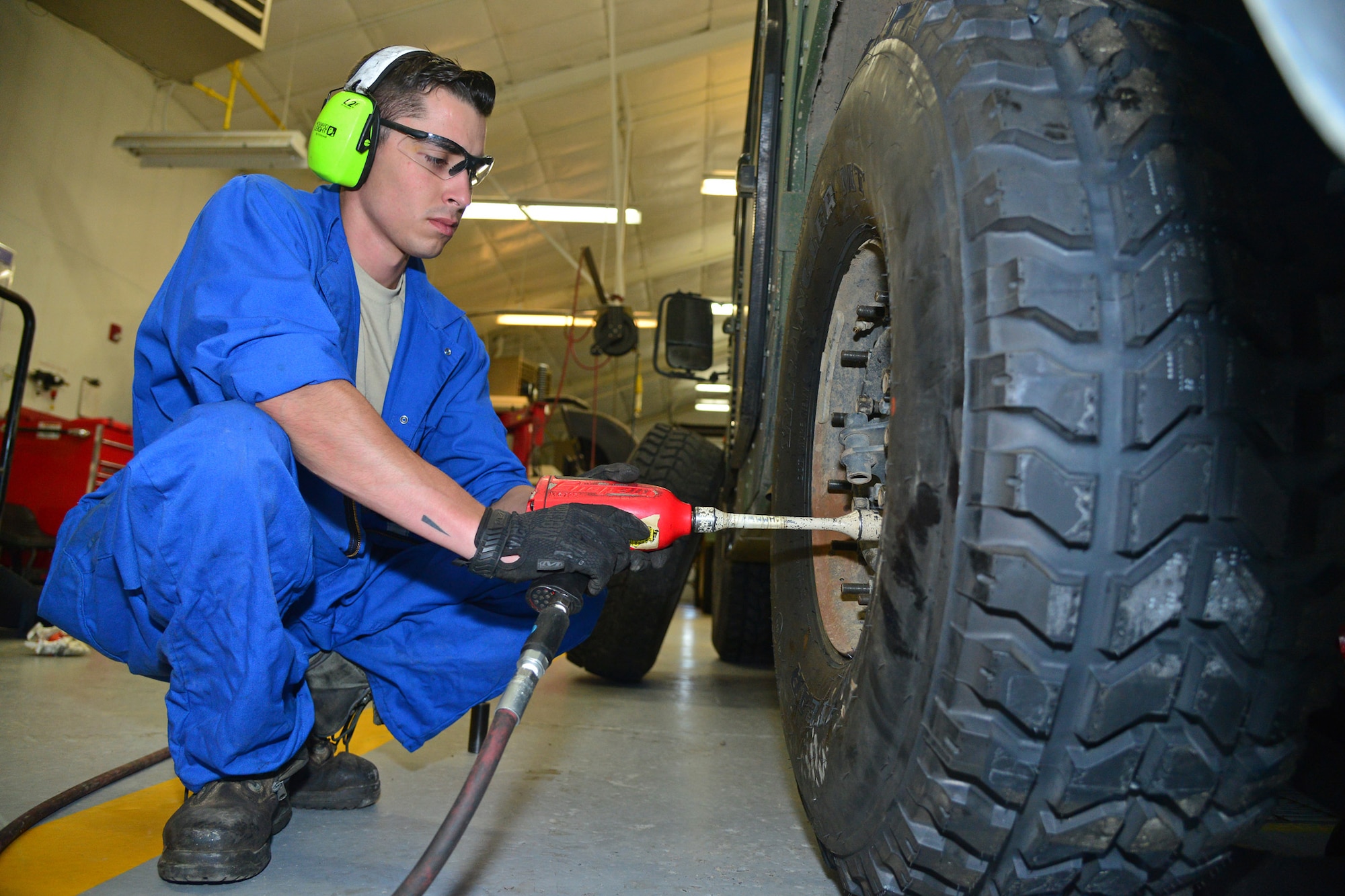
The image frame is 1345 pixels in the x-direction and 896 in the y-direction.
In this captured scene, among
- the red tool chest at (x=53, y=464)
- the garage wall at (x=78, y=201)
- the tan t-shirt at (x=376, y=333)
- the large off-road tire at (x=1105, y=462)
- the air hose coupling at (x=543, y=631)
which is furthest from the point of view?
the garage wall at (x=78, y=201)

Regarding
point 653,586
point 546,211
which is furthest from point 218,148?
point 653,586

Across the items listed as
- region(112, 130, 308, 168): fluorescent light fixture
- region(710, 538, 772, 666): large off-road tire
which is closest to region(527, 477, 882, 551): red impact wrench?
region(710, 538, 772, 666): large off-road tire

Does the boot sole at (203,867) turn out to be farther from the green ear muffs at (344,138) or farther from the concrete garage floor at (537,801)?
the green ear muffs at (344,138)

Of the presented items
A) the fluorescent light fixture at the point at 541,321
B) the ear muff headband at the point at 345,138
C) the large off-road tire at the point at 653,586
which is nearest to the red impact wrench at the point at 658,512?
the ear muff headband at the point at 345,138

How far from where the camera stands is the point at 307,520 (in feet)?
4.08

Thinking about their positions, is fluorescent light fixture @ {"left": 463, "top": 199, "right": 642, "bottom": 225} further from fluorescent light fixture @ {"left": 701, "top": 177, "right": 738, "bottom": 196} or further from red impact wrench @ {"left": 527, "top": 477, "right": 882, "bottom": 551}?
red impact wrench @ {"left": 527, "top": 477, "right": 882, "bottom": 551}

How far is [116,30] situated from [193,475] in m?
6.90

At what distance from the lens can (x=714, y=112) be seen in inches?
424

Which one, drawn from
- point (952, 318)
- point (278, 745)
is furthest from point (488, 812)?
point (952, 318)

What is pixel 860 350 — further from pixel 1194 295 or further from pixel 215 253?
pixel 215 253

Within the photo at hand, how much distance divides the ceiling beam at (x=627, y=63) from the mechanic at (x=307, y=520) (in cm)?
763

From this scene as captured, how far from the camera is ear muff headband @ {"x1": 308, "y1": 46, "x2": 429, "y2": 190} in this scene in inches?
57.9

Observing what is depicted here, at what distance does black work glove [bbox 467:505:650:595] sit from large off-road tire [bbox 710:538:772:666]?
6.97 ft

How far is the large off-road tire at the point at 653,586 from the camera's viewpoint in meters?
2.64
